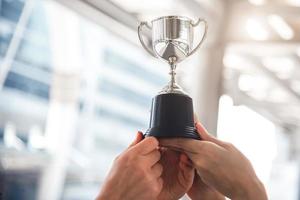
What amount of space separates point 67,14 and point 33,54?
256 millimetres

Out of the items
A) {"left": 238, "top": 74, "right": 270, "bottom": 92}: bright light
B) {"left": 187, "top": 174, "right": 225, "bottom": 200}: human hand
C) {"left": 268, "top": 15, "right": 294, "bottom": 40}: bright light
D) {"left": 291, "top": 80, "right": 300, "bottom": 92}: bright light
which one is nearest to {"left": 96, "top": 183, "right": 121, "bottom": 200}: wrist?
{"left": 187, "top": 174, "right": 225, "bottom": 200}: human hand

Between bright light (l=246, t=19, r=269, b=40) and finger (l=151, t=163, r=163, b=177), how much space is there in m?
1.68

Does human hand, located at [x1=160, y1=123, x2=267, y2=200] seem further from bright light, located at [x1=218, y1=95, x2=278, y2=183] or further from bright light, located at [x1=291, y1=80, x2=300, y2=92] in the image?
bright light, located at [x1=291, y1=80, x2=300, y2=92]

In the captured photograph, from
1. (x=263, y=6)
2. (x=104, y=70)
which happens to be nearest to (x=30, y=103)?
(x=104, y=70)

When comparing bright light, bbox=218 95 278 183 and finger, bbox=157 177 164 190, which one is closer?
finger, bbox=157 177 164 190

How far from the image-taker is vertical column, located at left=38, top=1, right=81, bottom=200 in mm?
1936

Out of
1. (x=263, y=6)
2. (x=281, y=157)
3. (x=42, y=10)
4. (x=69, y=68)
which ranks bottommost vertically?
(x=281, y=157)

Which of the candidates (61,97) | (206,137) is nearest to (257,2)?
(61,97)

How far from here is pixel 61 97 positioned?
6.59 ft

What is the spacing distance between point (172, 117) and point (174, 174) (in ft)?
0.50

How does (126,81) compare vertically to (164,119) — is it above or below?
above

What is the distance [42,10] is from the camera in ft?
6.20

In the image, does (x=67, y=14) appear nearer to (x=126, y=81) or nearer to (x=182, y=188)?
(x=126, y=81)

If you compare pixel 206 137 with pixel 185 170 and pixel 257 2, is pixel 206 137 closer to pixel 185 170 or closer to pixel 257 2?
pixel 185 170
